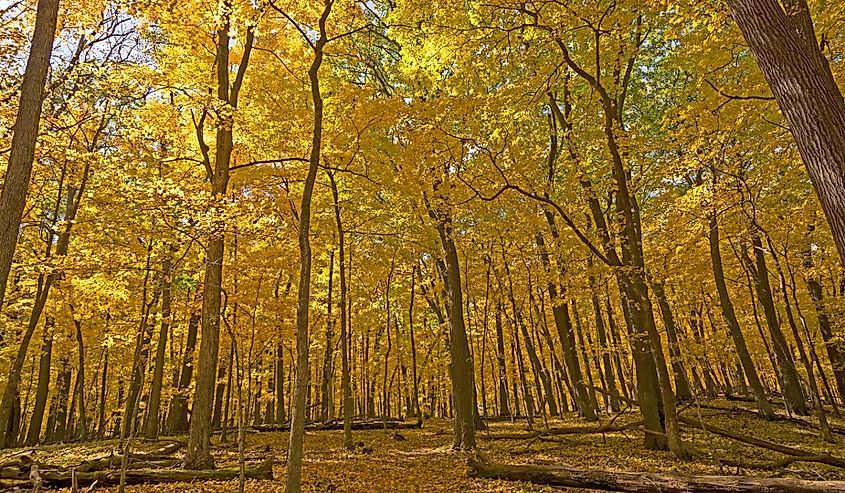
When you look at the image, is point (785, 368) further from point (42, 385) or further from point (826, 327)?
point (42, 385)

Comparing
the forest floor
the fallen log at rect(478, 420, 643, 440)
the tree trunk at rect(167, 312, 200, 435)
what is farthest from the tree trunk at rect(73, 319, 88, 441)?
the fallen log at rect(478, 420, 643, 440)

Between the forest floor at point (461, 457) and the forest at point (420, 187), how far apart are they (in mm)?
106

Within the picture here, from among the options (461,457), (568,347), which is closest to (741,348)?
(568,347)

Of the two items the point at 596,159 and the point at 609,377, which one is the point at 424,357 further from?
the point at 596,159

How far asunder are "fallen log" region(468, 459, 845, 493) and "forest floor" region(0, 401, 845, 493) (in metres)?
0.19

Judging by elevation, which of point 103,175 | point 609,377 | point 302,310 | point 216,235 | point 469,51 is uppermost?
point 469,51

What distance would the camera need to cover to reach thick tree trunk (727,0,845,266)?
11.8 ft

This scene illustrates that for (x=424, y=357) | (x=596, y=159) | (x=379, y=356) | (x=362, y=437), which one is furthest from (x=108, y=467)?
(x=424, y=357)

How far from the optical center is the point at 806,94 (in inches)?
153

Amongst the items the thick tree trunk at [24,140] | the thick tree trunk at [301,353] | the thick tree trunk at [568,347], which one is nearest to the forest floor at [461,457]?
the thick tree trunk at [568,347]

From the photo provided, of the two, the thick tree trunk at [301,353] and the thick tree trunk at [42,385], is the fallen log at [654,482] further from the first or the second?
the thick tree trunk at [42,385]

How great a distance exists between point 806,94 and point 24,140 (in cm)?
819

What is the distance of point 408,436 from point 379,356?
36.2 ft

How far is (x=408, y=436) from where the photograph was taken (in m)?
14.0
